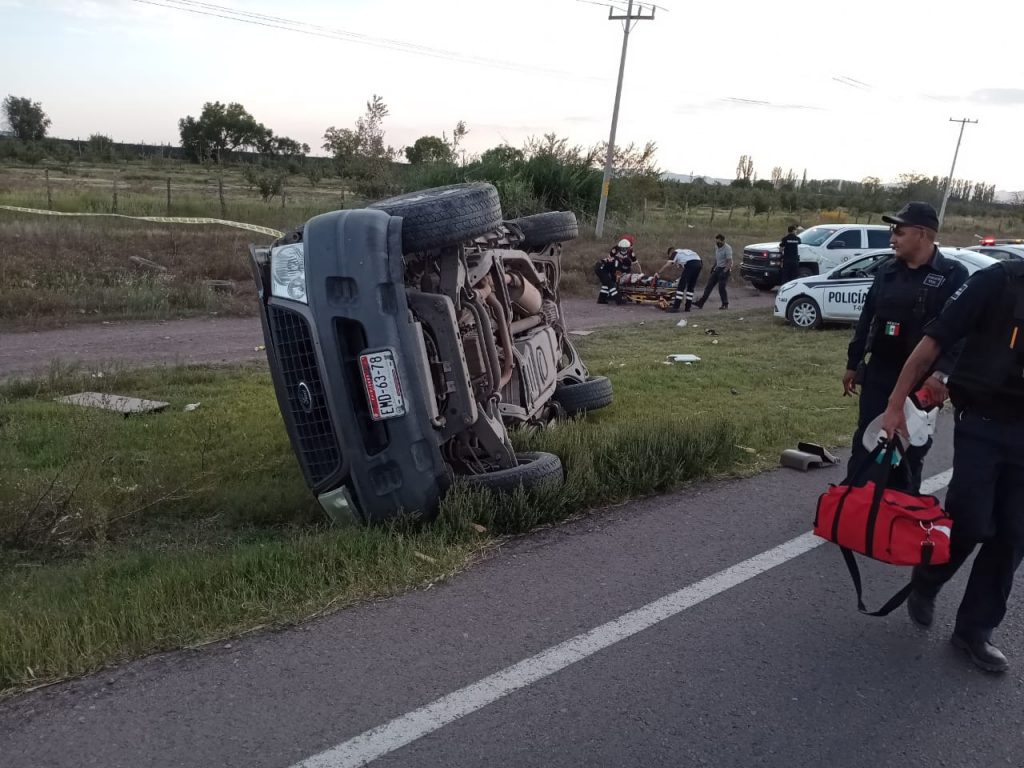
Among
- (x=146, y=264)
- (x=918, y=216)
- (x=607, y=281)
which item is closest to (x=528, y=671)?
(x=918, y=216)

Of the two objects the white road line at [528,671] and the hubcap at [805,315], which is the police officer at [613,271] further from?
the white road line at [528,671]

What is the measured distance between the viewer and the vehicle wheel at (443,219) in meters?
4.80

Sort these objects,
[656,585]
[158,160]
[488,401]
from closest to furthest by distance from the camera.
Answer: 1. [656,585]
2. [488,401]
3. [158,160]

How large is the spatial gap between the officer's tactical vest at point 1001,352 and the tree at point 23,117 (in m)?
69.7

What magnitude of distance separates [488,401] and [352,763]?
109 inches

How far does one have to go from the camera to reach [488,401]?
524 centimetres

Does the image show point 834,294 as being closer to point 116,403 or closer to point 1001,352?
point 116,403

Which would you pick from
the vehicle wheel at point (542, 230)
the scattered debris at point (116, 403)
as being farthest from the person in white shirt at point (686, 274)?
the scattered debris at point (116, 403)

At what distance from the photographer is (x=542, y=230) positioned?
739 centimetres

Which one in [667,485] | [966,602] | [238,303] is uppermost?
[966,602]

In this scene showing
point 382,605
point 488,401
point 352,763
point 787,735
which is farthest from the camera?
point 488,401

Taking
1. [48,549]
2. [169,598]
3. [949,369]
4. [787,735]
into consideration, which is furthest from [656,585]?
[48,549]

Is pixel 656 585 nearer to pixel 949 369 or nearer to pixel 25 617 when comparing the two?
pixel 949 369

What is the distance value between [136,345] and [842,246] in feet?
58.0
